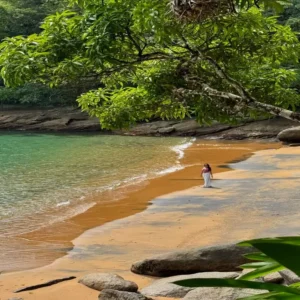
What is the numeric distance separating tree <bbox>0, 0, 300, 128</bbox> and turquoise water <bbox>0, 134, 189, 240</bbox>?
22.5 ft

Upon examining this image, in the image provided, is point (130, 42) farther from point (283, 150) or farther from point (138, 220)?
point (283, 150)

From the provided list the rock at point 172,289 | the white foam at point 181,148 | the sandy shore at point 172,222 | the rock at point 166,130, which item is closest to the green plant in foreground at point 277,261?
the rock at point 172,289

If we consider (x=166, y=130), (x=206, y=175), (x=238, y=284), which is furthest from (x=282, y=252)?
(x=166, y=130)

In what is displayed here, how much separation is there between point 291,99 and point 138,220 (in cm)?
724

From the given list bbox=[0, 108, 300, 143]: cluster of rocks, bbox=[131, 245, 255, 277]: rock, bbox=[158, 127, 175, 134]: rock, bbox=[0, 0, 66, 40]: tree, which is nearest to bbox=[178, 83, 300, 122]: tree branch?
bbox=[131, 245, 255, 277]: rock

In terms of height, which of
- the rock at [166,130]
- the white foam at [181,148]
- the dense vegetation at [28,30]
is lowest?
the white foam at [181,148]

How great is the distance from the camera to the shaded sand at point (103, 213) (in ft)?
33.0

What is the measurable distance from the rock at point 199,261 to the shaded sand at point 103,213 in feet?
9.25

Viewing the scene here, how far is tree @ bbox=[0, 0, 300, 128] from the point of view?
4934 mm

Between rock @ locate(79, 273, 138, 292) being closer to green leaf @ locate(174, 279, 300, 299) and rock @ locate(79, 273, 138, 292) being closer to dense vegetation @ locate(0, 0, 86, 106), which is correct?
green leaf @ locate(174, 279, 300, 299)

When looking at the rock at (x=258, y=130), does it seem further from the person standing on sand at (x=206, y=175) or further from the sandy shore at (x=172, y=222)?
the person standing on sand at (x=206, y=175)

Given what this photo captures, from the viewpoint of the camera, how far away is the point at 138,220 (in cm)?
1294

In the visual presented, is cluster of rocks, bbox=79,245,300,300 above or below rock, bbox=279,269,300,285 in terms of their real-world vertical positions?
below

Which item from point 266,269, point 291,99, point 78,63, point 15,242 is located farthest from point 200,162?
point 266,269
